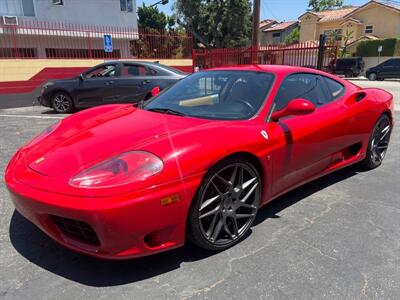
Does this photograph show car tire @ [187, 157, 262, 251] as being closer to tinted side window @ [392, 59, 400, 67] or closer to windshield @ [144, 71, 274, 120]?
windshield @ [144, 71, 274, 120]

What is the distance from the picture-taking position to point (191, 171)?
7.70ft

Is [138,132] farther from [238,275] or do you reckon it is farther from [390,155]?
[390,155]

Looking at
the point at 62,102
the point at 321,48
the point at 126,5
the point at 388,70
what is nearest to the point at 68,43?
the point at 126,5

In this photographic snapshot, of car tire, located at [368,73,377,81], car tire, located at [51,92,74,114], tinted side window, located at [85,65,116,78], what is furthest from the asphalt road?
car tire, located at [368,73,377,81]

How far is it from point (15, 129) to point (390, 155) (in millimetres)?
6475

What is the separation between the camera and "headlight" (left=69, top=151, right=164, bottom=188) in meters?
2.19

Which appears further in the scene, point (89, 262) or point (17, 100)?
point (17, 100)

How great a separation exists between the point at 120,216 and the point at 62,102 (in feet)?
25.5

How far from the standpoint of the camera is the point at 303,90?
11.8ft

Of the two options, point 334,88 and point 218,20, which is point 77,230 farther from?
point 218,20

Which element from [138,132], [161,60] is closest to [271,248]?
[138,132]

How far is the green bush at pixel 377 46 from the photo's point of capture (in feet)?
111

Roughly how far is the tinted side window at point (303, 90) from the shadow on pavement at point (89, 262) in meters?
1.53

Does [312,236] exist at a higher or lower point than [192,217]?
lower
